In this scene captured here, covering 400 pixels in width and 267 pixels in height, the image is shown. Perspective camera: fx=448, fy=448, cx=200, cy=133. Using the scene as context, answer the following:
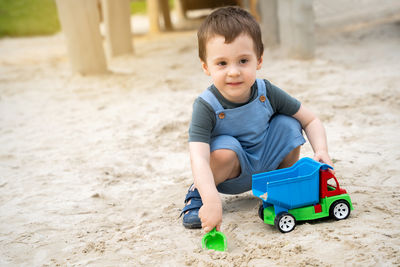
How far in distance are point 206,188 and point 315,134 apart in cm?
66

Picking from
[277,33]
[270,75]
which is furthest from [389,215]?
[277,33]

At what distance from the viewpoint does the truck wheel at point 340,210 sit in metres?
1.96

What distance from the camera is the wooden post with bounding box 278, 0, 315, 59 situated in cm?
587

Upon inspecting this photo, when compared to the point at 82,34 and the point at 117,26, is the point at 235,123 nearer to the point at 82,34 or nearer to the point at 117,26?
the point at 82,34

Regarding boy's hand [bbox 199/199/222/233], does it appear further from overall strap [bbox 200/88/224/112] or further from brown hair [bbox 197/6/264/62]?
brown hair [bbox 197/6/264/62]

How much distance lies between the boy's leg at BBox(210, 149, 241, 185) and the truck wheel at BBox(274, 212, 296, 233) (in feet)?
1.12

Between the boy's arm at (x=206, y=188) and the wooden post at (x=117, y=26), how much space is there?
5984mm

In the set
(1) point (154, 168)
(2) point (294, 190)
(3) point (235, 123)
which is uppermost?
(3) point (235, 123)

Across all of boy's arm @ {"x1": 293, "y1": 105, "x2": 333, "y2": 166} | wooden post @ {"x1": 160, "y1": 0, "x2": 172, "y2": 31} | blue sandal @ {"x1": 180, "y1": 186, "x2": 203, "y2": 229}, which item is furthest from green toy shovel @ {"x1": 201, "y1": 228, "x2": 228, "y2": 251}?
wooden post @ {"x1": 160, "y1": 0, "x2": 172, "y2": 31}

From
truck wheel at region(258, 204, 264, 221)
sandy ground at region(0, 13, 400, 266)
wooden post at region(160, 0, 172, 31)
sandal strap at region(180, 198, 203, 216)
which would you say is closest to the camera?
sandy ground at region(0, 13, 400, 266)

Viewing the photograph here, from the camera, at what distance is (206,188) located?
1.93 m

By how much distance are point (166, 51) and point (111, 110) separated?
143 inches

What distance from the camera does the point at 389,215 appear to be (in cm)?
197

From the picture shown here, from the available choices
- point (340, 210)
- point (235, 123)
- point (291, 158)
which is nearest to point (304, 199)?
point (340, 210)
